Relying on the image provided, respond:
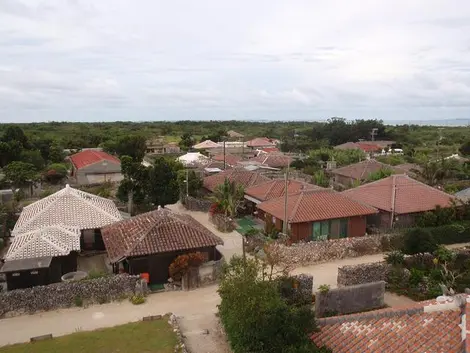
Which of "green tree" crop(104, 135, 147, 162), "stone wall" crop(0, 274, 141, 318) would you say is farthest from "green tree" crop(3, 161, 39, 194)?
"stone wall" crop(0, 274, 141, 318)

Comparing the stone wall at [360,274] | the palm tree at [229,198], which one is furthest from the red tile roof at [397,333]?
the palm tree at [229,198]

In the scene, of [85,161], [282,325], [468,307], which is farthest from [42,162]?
[468,307]

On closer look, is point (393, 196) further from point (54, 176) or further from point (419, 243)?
point (54, 176)

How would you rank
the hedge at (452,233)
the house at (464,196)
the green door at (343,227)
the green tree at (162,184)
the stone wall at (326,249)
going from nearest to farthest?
1. the stone wall at (326,249)
2. the hedge at (452,233)
3. the green door at (343,227)
4. the house at (464,196)
5. the green tree at (162,184)

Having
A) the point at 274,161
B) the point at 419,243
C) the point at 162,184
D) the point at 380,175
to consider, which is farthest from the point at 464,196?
the point at 274,161

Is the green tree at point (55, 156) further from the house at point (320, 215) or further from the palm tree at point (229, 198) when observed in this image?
the house at point (320, 215)

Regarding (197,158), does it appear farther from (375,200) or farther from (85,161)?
(375,200)

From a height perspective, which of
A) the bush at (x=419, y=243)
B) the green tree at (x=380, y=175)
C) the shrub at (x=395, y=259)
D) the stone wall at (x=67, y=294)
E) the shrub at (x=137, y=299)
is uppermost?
the green tree at (x=380, y=175)
